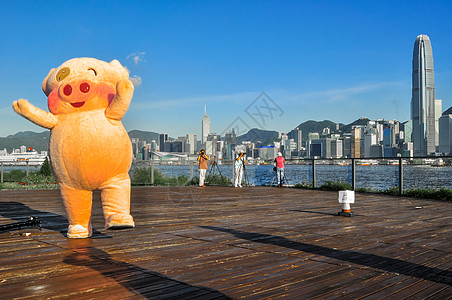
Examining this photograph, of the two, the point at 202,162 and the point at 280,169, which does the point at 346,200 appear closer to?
the point at 280,169

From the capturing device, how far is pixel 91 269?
3.51m

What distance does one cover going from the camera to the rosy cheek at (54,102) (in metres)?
4.70

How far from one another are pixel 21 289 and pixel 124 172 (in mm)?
2145

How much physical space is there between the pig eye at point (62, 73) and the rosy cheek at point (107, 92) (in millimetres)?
410

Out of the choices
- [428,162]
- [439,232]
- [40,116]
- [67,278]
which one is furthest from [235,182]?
[67,278]

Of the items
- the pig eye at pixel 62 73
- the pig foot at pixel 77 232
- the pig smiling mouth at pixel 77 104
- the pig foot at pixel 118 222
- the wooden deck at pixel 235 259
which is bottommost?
the wooden deck at pixel 235 259

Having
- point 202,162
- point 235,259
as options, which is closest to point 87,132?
point 235,259

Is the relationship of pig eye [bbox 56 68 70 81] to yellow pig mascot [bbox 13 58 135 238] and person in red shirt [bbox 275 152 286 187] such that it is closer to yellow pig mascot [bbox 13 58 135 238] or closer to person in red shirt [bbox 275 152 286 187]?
yellow pig mascot [bbox 13 58 135 238]

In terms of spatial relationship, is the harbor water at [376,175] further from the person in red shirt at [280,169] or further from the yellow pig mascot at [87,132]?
the yellow pig mascot at [87,132]

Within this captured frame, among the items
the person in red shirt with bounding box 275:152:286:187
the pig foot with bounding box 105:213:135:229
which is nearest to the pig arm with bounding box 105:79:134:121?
the pig foot with bounding box 105:213:135:229

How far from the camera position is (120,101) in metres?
4.62

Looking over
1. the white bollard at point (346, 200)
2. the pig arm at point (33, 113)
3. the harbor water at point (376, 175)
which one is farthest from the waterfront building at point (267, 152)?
the pig arm at point (33, 113)

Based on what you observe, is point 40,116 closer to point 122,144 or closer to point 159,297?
point 122,144

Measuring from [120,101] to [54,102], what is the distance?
782 millimetres
